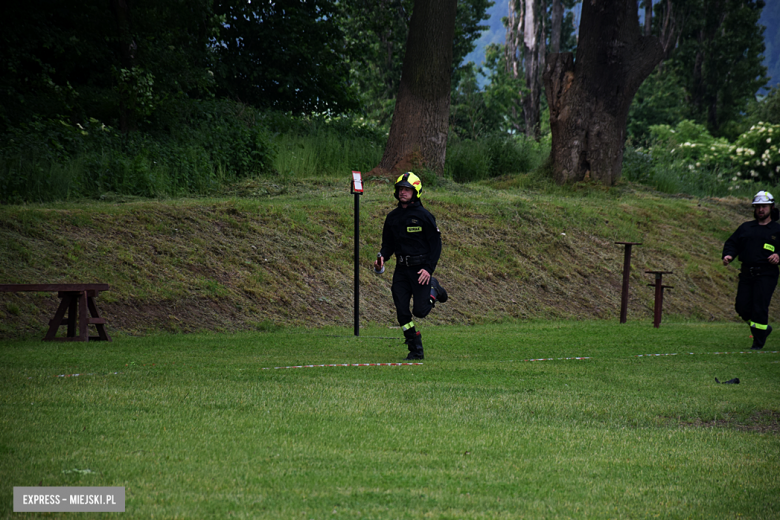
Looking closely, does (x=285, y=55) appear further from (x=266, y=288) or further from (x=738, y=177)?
(x=738, y=177)

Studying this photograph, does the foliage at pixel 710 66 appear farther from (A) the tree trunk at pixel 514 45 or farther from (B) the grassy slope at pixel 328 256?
(B) the grassy slope at pixel 328 256

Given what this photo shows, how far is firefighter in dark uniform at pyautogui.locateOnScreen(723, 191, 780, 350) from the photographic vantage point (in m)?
11.9

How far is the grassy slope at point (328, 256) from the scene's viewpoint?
1280 centimetres

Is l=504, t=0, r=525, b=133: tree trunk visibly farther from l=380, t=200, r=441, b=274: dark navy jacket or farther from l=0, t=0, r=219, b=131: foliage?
l=380, t=200, r=441, b=274: dark navy jacket

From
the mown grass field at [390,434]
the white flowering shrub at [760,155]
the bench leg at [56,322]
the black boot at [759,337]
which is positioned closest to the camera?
the mown grass field at [390,434]

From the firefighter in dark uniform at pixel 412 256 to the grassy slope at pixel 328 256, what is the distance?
401 centimetres

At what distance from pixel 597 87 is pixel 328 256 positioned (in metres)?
11.2

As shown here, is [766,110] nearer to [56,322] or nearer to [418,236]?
[418,236]

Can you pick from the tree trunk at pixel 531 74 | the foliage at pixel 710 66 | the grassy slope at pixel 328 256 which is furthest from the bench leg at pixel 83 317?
the foliage at pixel 710 66

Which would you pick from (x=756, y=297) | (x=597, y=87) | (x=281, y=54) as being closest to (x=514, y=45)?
(x=281, y=54)

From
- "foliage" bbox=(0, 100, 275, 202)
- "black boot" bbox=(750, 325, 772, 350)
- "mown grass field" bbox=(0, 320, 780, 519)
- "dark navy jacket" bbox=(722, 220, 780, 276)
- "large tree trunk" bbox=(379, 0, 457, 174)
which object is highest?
"large tree trunk" bbox=(379, 0, 457, 174)

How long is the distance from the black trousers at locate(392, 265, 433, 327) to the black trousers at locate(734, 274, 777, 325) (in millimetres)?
5453

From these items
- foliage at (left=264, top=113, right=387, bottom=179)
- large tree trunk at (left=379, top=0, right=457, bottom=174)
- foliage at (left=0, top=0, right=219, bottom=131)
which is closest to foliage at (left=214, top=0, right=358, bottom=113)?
foliage at (left=264, top=113, right=387, bottom=179)

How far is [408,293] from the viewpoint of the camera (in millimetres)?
9852
